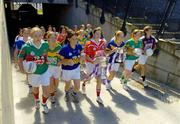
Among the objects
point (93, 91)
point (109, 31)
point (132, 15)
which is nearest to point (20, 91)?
point (93, 91)

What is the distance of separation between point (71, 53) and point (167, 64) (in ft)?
11.9

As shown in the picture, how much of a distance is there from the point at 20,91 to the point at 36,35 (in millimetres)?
2872

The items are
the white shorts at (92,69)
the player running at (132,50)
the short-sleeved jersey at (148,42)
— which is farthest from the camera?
the short-sleeved jersey at (148,42)

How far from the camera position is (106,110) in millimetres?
6930

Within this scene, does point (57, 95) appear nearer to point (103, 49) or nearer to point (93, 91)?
point (93, 91)

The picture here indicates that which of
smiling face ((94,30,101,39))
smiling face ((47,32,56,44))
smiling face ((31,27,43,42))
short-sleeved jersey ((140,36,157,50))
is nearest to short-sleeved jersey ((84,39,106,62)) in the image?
smiling face ((94,30,101,39))

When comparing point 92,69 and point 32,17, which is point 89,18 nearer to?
point 92,69

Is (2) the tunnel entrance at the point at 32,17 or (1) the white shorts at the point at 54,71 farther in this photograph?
(2) the tunnel entrance at the point at 32,17

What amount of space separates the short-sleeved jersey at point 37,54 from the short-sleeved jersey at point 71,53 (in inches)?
21.0

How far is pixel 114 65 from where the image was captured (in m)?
7.98

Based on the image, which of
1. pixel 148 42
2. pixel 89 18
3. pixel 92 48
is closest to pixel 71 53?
pixel 92 48

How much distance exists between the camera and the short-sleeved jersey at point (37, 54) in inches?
228

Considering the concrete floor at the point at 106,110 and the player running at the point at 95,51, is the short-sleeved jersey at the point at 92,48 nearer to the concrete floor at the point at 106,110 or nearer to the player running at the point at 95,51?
the player running at the point at 95,51

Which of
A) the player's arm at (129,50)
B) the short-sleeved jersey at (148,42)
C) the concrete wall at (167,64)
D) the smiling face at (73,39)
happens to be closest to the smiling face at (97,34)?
the smiling face at (73,39)
